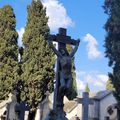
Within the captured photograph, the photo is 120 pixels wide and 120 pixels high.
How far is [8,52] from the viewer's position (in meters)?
34.9

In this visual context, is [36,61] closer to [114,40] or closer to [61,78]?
[114,40]

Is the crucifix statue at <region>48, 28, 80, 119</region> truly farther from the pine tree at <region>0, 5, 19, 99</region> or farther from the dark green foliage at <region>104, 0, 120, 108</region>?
the pine tree at <region>0, 5, 19, 99</region>

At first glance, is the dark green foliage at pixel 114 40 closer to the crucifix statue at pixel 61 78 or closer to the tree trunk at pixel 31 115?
the crucifix statue at pixel 61 78

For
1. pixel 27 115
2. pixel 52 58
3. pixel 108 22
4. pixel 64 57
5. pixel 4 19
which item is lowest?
pixel 64 57

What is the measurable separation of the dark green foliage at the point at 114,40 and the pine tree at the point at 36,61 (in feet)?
41.1

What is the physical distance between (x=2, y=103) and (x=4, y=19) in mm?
8851

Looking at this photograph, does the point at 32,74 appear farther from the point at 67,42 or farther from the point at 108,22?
the point at 67,42

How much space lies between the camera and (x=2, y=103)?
31.8 m

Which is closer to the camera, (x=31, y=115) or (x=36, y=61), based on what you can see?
(x=31, y=115)

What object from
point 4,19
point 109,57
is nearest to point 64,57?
point 109,57

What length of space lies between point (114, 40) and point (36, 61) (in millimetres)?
14927

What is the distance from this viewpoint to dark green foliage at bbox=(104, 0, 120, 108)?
63.7 feet

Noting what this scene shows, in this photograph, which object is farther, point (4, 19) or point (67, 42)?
point (4, 19)

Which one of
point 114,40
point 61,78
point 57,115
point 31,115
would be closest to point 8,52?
point 31,115
